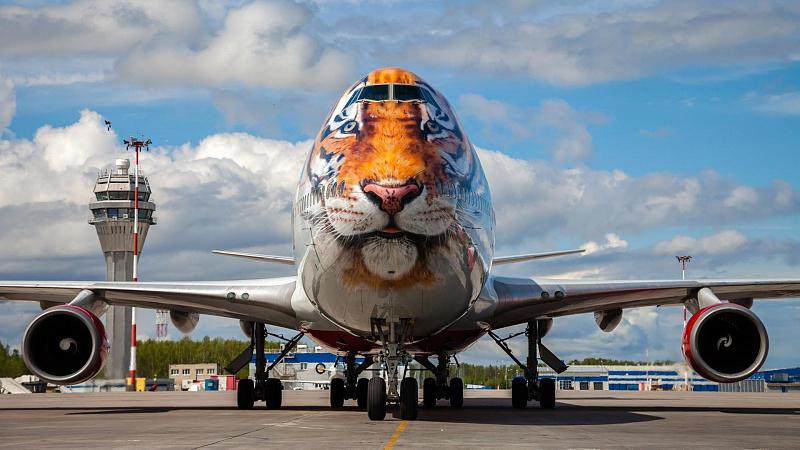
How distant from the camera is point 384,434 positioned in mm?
13398

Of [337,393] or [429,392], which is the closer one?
[429,392]

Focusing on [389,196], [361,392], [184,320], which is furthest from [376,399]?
[361,392]

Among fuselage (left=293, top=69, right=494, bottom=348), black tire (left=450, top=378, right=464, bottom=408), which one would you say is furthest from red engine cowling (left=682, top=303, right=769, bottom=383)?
black tire (left=450, top=378, right=464, bottom=408)

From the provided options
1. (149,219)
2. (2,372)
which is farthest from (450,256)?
(2,372)

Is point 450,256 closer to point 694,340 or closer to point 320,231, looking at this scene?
point 320,231

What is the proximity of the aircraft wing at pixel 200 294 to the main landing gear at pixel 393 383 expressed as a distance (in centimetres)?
322

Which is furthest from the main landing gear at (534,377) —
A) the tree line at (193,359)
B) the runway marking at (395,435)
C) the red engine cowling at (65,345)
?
the tree line at (193,359)

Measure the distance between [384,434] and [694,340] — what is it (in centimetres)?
782

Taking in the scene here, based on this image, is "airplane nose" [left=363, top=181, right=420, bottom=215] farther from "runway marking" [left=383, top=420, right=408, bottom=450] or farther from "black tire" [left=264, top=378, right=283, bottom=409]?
"black tire" [left=264, top=378, right=283, bottom=409]

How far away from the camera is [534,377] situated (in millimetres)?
22906

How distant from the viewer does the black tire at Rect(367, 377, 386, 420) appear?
1585 cm

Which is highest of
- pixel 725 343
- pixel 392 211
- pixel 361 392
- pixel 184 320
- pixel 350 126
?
pixel 350 126

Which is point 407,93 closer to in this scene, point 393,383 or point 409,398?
point 393,383

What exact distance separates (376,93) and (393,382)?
4413 millimetres
